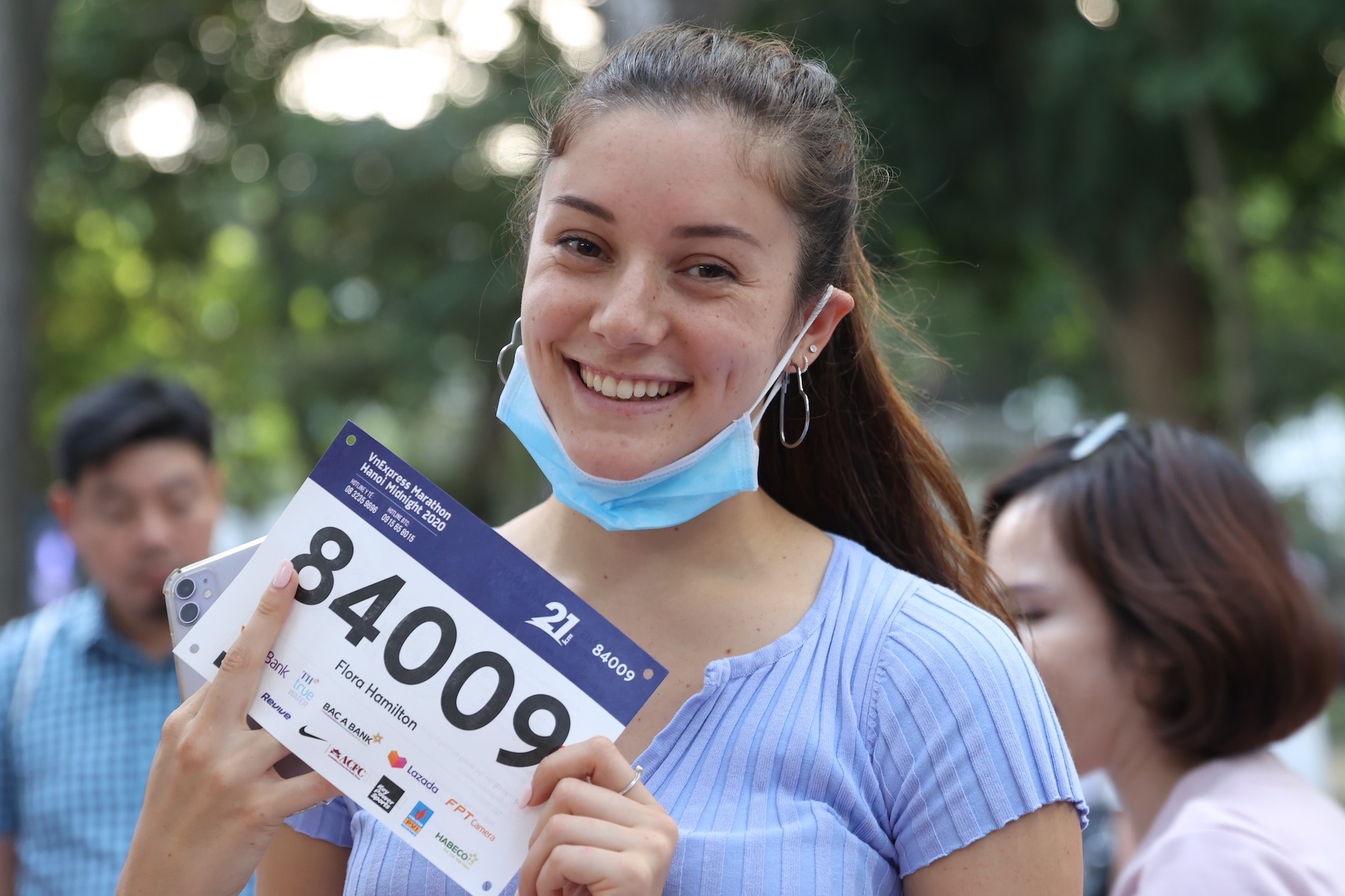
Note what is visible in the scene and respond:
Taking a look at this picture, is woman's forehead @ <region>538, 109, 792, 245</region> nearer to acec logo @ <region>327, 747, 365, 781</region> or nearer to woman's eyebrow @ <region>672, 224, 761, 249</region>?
woman's eyebrow @ <region>672, 224, 761, 249</region>

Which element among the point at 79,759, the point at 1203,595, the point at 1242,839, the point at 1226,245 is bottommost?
the point at 1242,839

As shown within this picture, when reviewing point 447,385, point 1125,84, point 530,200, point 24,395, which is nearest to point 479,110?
point 447,385

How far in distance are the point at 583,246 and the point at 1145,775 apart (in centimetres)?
183

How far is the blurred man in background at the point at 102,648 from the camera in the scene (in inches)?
144

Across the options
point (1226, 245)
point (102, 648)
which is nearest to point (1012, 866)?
point (102, 648)

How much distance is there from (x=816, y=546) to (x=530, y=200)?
2.63 feet

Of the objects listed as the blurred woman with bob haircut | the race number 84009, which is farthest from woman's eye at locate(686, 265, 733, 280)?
the blurred woman with bob haircut

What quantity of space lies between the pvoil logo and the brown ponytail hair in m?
0.90

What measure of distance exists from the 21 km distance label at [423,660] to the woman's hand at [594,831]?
0.05m

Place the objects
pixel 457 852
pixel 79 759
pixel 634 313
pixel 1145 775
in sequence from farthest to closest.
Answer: pixel 79 759, pixel 1145 775, pixel 634 313, pixel 457 852

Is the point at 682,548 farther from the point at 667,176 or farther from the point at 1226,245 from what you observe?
the point at 1226,245

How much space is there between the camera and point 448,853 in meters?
1.79

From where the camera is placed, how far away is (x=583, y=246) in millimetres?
2033

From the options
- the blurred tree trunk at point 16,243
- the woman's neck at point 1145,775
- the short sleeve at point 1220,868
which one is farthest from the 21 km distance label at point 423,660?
the blurred tree trunk at point 16,243
